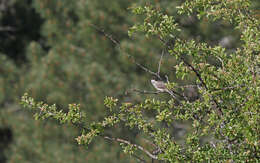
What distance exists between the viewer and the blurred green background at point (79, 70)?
7.04 meters

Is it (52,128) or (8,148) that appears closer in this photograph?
(52,128)

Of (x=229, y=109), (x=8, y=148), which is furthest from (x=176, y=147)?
(x=8, y=148)

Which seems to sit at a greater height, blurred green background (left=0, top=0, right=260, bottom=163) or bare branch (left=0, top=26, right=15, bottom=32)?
bare branch (left=0, top=26, right=15, bottom=32)

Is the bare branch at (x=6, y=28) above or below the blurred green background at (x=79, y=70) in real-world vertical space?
above

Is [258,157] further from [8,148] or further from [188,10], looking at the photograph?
[8,148]

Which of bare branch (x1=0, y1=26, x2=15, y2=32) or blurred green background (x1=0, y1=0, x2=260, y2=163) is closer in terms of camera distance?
blurred green background (x1=0, y1=0, x2=260, y2=163)

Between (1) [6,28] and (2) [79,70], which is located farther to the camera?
(1) [6,28]

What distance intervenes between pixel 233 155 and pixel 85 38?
218 inches

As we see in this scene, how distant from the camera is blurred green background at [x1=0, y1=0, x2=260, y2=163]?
7039mm

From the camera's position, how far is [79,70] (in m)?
8.00

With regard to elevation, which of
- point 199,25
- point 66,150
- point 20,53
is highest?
point 20,53

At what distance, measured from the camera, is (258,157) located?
2.83 m

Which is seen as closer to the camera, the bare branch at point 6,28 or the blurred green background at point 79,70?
the blurred green background at point 79,70

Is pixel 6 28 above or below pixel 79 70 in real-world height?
above
